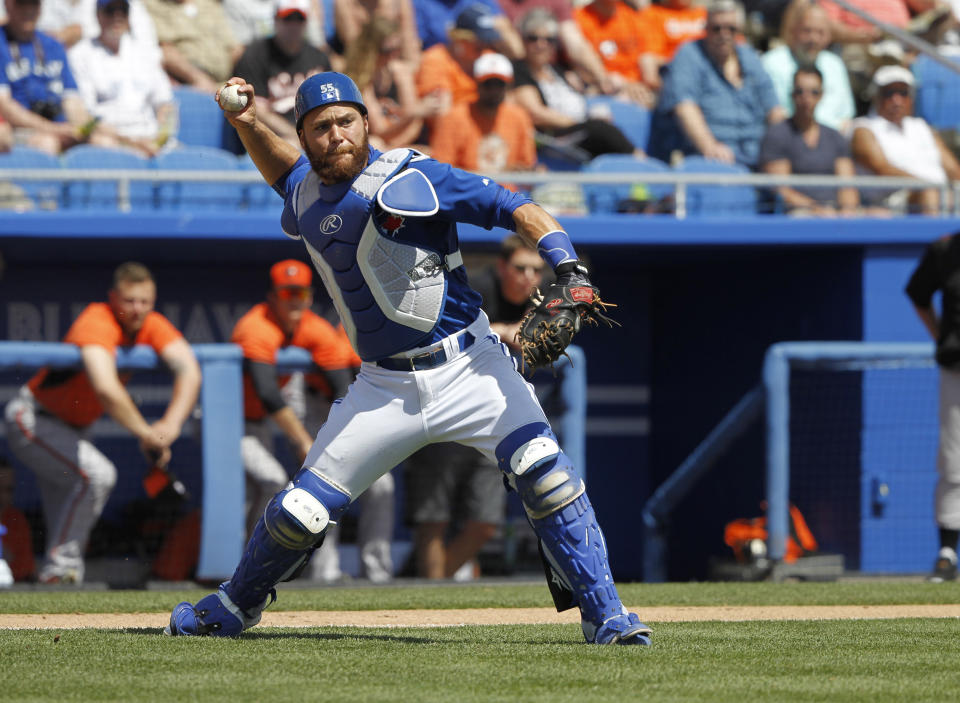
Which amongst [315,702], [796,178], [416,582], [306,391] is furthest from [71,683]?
[796,178]

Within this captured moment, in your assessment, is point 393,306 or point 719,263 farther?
→ point 719,263

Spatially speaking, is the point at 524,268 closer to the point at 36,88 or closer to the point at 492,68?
the point at 492,68

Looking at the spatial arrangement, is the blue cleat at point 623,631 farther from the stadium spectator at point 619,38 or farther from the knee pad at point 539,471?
the stadium spectator at point 619,38

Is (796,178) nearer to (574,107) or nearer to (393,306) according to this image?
(574,107)

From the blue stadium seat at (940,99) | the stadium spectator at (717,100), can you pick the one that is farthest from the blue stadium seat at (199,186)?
the blue stadium seat at (940,99)

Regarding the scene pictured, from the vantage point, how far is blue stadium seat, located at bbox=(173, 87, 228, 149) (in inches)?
384

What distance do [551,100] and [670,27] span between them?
1724mm

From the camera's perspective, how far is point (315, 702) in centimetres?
350

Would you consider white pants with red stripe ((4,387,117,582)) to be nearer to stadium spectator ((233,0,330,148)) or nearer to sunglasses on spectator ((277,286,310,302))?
sunglasses on spectator ((277,286,310,302))

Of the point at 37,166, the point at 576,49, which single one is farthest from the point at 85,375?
the point at 576,49

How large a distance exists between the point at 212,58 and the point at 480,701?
25.2 feet

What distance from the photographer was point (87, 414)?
24.8ft

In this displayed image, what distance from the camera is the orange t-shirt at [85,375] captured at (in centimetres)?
742

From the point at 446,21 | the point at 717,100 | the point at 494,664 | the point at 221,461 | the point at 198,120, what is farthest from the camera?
the point at 446,21
